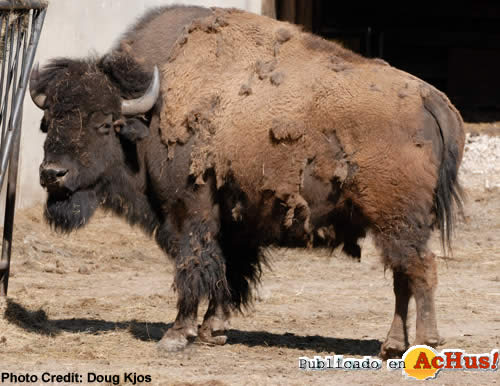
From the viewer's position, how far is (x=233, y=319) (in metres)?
7.25

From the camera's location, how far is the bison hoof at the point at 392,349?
5.92 m

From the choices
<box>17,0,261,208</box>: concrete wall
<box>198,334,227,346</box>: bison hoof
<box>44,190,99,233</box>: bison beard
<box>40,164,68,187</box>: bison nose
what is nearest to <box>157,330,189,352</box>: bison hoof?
<box>198,334,227,346</box>: bison hoof

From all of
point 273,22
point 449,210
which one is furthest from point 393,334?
point 273,22

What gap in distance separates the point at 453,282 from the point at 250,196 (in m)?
3.30

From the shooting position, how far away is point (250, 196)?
6.07 meters

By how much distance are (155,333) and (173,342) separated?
55 centimetres

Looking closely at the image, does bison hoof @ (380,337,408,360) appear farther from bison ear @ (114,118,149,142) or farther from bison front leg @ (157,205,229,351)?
bison ear @ (114,118,149,142)

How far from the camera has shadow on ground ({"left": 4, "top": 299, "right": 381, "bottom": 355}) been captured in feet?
21.0

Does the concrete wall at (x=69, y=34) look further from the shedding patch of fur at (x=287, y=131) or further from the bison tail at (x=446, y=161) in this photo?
the bison tail at (x=446, y=161)

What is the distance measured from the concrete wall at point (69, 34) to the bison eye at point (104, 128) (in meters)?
3.73

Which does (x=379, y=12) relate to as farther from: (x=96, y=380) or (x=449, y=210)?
(x=96, y=380)

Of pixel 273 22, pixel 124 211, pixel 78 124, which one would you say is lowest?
pixel 124 211

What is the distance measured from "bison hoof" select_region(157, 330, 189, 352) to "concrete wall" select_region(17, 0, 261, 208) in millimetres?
4199

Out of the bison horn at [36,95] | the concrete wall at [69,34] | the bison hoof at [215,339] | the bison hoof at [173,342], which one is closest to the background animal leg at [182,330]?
the bison hoof at [173,342]
